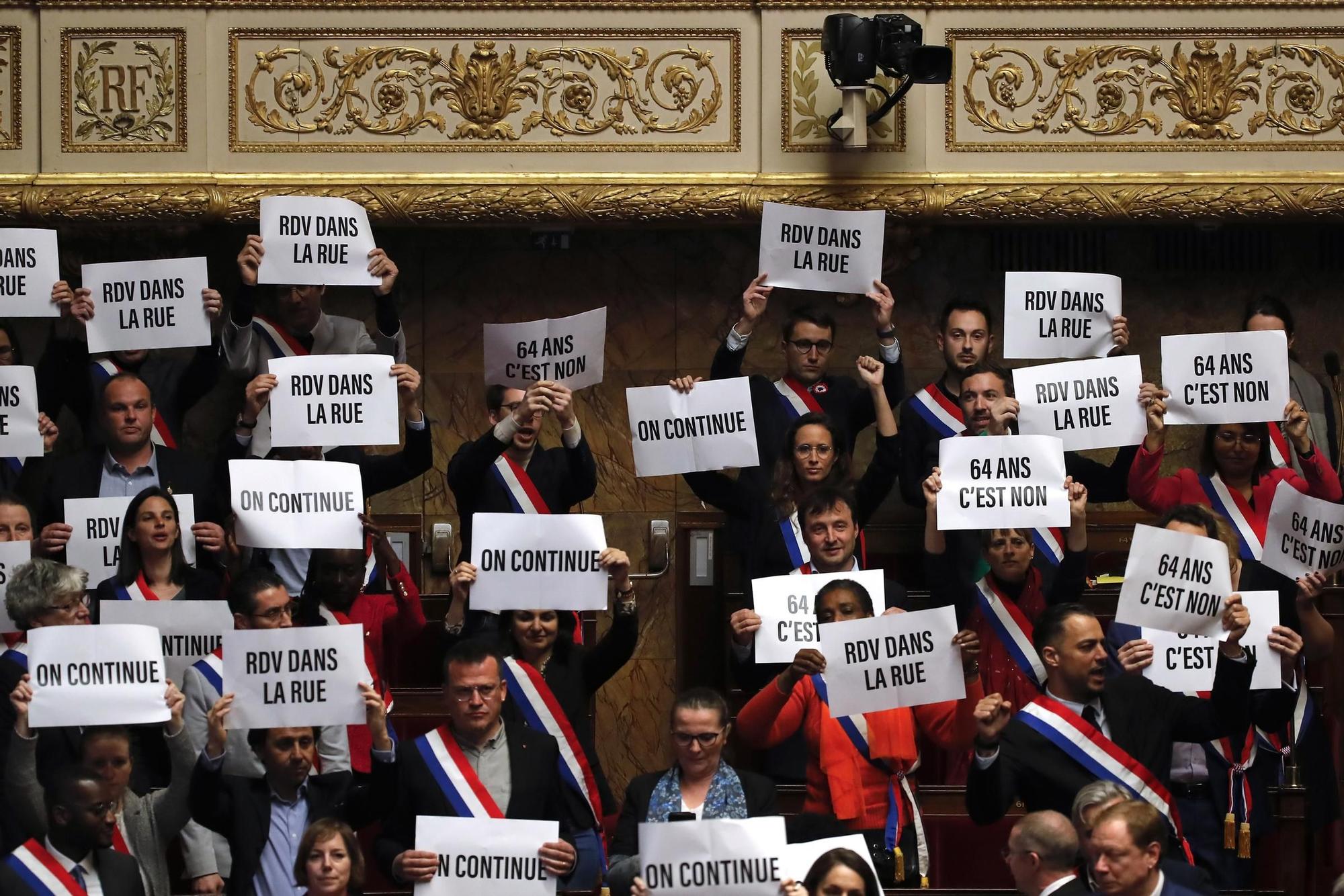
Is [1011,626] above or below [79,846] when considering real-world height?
above

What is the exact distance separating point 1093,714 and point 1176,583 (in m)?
0.58

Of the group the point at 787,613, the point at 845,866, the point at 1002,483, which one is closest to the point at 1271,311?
the point at 1002,483

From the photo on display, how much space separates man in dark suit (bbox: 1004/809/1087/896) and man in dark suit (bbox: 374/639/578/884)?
1.52 m

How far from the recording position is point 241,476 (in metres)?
8.11

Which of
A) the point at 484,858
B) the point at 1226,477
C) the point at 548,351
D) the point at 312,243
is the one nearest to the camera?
the point at 484,858

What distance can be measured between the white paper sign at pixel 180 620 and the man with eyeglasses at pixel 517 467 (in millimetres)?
1067

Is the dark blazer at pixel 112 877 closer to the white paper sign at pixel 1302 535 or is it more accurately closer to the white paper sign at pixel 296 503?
the white paper sign at pixel 296 503

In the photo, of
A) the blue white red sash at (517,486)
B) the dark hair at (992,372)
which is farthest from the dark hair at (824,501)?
the blue white red sash at (517,486)

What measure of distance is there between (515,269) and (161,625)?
11.4ft

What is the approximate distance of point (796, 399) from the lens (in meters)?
9.24

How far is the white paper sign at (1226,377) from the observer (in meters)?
8.48

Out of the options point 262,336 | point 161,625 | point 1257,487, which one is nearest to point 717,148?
point 262,336

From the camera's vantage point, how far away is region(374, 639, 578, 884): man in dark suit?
7363mm

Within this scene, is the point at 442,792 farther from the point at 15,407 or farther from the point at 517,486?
the point at 15,407
